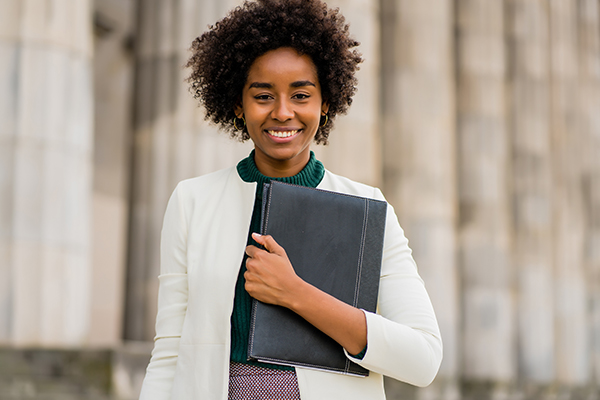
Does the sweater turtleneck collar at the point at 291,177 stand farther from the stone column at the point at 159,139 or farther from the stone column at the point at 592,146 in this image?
the stone column at the point at 592,146

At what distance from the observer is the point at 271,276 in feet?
7.47

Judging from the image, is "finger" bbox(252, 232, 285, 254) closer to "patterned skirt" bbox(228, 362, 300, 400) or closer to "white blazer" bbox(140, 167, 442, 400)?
"white blazer" bbox(140, 167, 442, 400)

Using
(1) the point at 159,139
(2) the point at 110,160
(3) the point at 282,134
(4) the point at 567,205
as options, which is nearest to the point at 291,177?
(3) the point at 282,134

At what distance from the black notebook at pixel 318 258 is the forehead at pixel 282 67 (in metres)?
0.34

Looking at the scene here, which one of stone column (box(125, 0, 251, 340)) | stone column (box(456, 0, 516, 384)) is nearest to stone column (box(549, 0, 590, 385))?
stone column (box(456, 0, 516, 384))

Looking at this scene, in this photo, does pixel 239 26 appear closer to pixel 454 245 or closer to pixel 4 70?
pixel 4 70

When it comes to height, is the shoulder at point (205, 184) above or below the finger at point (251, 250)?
above

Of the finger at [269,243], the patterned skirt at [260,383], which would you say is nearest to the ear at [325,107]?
the finger at [269,243]

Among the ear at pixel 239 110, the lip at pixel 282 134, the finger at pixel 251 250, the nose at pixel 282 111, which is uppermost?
the ear at pixel 239 110

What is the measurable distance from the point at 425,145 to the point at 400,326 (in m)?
12.2

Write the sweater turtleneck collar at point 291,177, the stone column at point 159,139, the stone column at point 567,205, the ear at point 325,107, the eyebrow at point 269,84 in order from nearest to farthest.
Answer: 1. the eyebrow at point 269,84
2. the sweater turtleneck collar at point 291,177
3. the ear at point 325,107
4. the stone column at point 159,139
5. the stone column at point 567,205

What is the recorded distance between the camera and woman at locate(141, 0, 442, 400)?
229 centimetres

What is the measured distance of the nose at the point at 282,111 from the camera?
8.01 ft

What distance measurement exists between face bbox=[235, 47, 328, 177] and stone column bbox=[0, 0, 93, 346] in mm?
6680
